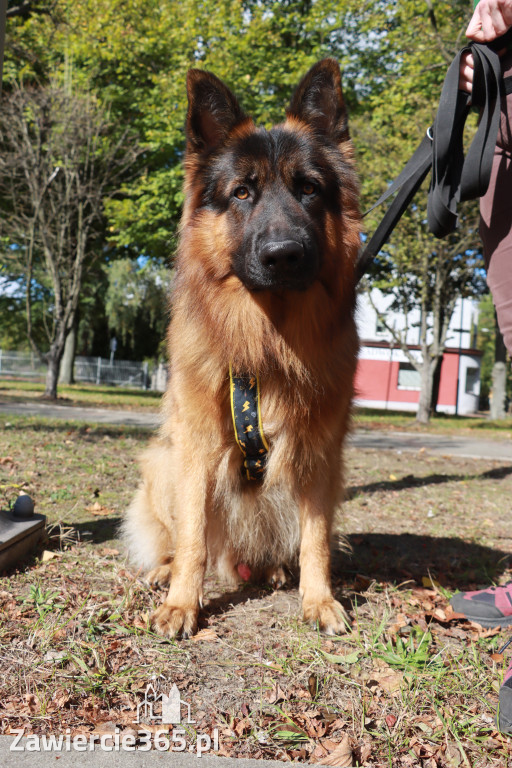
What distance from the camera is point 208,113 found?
2904mm

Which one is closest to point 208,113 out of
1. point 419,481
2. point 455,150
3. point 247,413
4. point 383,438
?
point 455,150

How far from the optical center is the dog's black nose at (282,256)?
2.45m

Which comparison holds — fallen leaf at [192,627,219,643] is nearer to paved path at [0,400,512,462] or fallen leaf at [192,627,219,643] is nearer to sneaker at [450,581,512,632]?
sneaker at [450,581,512,632]

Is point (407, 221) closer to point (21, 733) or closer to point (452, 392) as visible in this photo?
point (21, 733)

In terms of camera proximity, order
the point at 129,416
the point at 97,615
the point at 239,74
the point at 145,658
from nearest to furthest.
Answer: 1. the point at 145,658
2. the point at 97,615
3. the point at 129,416
4. the point at 239,74

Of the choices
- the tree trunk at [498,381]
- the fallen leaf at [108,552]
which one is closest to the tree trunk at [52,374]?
the fallen leaf at [108,552]

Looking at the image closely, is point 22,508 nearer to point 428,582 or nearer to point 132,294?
point 428,582

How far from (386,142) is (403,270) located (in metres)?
3.72

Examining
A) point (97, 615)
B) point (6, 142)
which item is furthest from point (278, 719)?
point (6, 142)

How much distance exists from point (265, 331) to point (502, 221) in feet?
3.79

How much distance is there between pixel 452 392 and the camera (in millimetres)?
42719

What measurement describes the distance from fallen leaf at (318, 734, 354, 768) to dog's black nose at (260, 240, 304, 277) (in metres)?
1.80

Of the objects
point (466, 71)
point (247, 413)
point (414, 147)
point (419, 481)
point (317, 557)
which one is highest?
point (414, 147)

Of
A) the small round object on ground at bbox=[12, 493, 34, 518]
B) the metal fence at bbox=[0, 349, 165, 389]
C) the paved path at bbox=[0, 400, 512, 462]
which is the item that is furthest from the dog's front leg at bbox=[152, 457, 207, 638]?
the metal fence at bbox=[0, 349, 165, 389]
